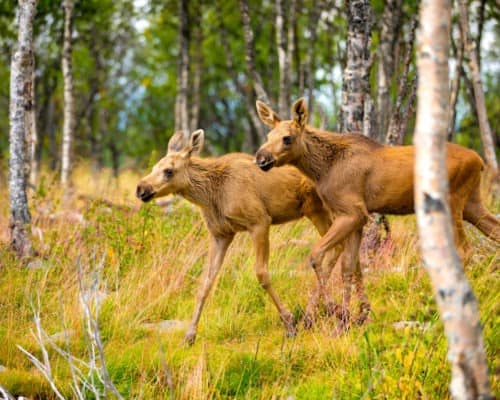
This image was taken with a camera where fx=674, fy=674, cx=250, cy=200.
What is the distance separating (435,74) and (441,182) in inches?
23.7

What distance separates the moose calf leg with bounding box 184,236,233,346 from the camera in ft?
24.5

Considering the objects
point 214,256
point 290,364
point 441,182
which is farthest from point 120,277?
point 441,182

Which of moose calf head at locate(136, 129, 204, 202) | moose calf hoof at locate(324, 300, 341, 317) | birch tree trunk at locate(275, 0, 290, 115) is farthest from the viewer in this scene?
birch tree trunk at locate(275, 0, 290, 115)

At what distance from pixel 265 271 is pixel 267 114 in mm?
1902

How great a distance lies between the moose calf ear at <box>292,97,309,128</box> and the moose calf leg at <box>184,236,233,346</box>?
1625mm

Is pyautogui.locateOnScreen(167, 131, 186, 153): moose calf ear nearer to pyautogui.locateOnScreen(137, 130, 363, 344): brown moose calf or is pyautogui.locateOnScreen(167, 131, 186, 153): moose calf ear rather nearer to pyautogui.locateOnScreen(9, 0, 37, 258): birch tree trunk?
pyautogui.locateOnScreen(137, 130, 363, 344): brown moose calf

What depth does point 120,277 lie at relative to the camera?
352 inches

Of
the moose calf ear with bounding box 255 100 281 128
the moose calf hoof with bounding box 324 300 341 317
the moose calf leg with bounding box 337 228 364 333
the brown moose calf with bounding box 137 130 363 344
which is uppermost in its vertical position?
the moose calf ear with bounding box 255 100 281 128

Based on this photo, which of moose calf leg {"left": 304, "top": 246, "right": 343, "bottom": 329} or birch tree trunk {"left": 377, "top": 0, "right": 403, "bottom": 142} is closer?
moose calf leg {"left": 304, "top": 246, "right": 343, "bottom": 329}

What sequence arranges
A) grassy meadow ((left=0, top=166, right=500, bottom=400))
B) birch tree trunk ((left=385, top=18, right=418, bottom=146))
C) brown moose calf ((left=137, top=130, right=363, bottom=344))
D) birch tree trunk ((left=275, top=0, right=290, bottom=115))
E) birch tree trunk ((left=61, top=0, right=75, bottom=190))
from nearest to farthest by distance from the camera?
grassy meadow ((left=0, top=166, right=500, bottom=400)) → brown moose calf ((left=137, top=130, right=363, bottom=344)) → birch tree trunk ((left=385, top=18, right=418, bottom=146)) → birch tree trunk ((left=61, top=0, right=75, bottom=190)) → birch tree trunk ((left=275, top=0, right=290, bottom=115))

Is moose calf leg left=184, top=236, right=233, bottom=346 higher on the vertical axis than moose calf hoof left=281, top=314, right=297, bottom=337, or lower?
higher

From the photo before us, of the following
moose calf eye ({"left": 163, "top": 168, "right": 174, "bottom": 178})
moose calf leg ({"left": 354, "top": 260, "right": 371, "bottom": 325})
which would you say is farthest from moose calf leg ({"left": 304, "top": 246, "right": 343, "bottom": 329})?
moose calf eye ({"left": 163, "top": 168, "right": 174, "bottom": 178})

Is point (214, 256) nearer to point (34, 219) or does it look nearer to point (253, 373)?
point (253, 373)

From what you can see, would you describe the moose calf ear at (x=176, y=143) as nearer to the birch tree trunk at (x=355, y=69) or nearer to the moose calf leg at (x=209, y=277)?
the moose calf leg at (x=209, y=277)
